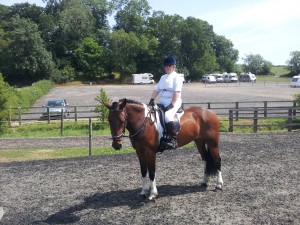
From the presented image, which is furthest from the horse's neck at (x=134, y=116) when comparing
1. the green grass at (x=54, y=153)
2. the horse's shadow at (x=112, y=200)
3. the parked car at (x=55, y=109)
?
the parked car at (x=55, y=109)

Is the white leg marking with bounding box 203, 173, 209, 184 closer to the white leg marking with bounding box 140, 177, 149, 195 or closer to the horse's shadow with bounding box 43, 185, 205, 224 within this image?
the horse's shadow with bounding box 43, 185, 205, 224

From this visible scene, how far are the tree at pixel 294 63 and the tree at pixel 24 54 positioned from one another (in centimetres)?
6090

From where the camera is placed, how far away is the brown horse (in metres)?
6.11

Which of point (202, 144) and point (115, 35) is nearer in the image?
point (202, 144)

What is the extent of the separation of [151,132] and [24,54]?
60.6m

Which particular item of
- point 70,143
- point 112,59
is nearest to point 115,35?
point 112,59

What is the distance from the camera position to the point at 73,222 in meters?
5.84

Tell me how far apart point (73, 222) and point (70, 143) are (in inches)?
364

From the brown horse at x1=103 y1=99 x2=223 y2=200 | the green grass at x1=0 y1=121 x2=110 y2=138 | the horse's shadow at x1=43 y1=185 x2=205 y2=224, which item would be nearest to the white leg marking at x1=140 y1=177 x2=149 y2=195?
the brown horse at x1=103 y1=99 x2=223 y2=200

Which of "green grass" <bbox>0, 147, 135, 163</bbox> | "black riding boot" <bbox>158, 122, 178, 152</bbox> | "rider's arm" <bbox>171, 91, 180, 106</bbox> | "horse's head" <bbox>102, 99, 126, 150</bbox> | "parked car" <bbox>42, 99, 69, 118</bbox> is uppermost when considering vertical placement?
"rider's arm" <bbox>171, 91, 180, 106</bbox>

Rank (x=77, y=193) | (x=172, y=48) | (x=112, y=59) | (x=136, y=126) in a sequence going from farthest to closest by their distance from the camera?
(x=172, y=48) < (x=112, y=59) < (x=77, y=193) < (x=136, y=126)

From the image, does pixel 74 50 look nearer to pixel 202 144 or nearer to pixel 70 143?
pixel 70 143

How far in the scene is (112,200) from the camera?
686 centimetres

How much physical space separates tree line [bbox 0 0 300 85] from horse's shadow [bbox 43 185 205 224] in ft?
192
